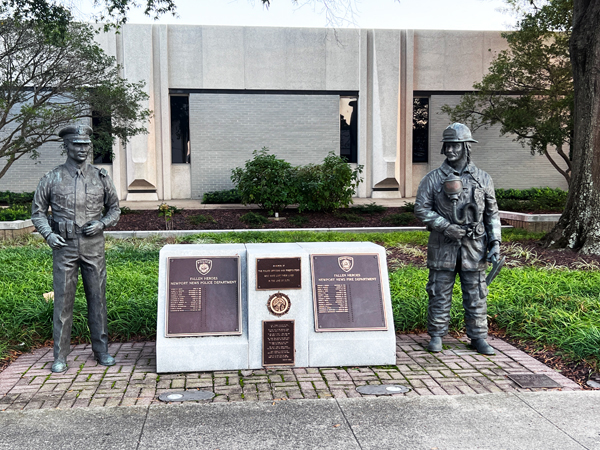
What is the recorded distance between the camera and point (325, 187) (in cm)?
1639

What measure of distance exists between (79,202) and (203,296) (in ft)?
4.54

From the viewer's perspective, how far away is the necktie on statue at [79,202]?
16.4 ft

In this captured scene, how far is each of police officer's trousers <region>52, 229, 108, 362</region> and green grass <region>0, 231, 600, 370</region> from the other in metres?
0.86

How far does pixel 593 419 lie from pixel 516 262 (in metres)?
6.20

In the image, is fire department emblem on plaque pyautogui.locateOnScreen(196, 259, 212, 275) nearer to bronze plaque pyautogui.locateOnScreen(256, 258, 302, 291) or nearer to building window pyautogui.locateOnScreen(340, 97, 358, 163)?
bronze plaque pyautogui.locateOnScreen(256, 258, 302, 291)

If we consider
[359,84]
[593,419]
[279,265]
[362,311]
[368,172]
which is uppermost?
[359,84]

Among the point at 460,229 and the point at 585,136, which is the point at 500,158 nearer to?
the point at 585,136

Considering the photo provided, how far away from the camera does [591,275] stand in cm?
862

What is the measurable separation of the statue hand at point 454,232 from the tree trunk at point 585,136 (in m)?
6.43

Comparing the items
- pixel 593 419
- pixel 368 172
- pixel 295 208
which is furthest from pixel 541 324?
pixel 368 172

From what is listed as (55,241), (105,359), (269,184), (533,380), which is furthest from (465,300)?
(269,184)

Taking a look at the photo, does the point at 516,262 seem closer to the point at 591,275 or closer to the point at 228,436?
the point at 591,275

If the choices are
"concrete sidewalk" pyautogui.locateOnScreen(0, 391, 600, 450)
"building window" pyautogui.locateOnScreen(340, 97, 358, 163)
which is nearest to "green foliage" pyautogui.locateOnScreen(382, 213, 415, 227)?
"building window" pyautogui.locateOnScreen(340, 97, 358, 163)

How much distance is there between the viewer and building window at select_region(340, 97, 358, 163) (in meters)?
22.1
